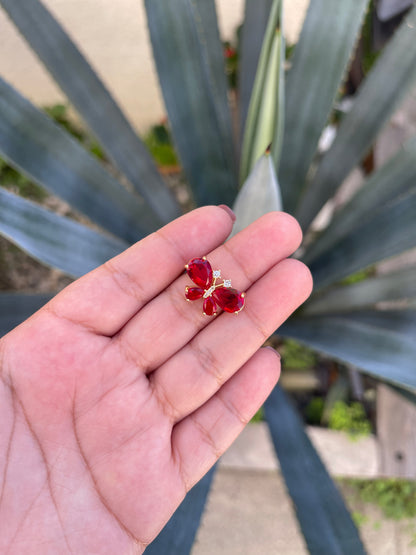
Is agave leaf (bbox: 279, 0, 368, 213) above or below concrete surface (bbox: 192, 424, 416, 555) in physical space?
above

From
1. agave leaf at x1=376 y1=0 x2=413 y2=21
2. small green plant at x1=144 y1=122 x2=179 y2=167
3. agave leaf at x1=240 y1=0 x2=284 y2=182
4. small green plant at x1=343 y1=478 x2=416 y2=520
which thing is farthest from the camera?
small green plant at x1=144 y1=122 x2=179 y2=167

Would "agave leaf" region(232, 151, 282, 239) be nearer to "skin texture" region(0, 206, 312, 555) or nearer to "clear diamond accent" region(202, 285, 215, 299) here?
"skin texture" region(0, 206, 312, 555)

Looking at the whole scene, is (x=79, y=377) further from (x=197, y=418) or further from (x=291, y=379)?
(x=291, y=379)

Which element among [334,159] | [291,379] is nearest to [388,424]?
[291,379]

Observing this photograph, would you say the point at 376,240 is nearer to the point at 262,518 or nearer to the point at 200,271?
the point at 200,271

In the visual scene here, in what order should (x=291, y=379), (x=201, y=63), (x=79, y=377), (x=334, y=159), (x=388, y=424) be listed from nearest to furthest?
(x=79, y=377) → (x=201, y=63) → (x=334, y=159) → (x=388, y=424) → (x=291, y=379)

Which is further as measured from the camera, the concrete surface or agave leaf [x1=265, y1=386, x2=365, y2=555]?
the concrete surface

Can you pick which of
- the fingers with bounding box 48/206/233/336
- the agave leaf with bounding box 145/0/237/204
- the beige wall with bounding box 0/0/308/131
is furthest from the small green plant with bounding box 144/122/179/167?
the fingers with bounding box 48/206/233/336

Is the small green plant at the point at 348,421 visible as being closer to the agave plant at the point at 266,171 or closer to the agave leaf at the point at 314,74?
the agave plant at the point at 266,171
